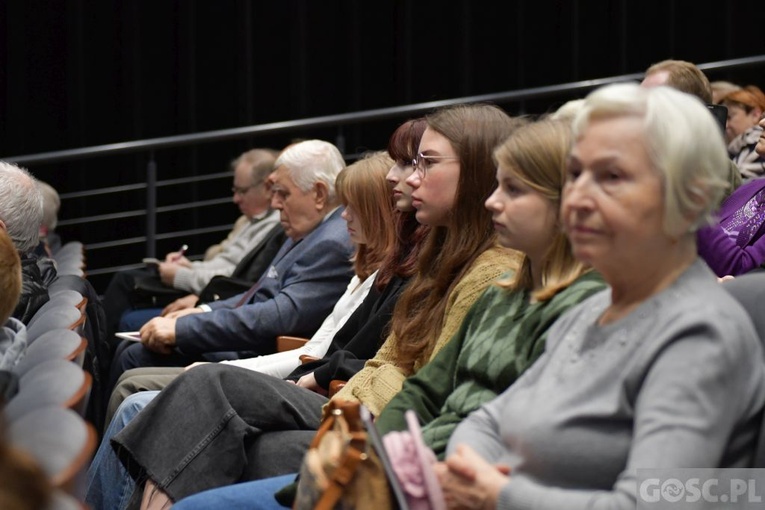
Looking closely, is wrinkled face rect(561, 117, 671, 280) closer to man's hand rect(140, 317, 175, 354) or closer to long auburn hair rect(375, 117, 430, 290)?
long auburn hair rect(375, 117, 430, 290)

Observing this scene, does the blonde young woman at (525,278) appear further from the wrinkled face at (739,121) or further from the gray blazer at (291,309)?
the wrinkled face at (739,121)

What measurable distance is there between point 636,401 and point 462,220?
1.09 m

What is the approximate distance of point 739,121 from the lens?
416 cm

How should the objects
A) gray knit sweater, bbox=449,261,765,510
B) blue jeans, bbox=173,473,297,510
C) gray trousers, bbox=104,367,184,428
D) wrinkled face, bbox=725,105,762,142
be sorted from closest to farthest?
gray knit sweater, bbox=449,261,765,510
blue jeans, bbox=173,473,297,510
gray trousers, bbox=104,367,184,428
wrinkled face, bbox=725,105,762,142

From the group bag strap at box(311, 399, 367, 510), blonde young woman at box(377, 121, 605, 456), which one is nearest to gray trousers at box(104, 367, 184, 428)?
blonde young woman at box(377, 121, 605, 456)

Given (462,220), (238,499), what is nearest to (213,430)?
(238,499)

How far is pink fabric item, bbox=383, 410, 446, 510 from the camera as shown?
164 cm

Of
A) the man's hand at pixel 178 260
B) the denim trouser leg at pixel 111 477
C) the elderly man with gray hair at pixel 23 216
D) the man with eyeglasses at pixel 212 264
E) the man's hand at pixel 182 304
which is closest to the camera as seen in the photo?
the denim trouser leg at pixel 111 477

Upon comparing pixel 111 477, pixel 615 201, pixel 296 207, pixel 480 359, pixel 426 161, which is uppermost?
pixel 615 201

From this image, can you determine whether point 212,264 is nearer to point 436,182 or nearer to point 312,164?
point 312,164

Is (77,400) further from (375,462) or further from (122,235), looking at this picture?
(122,235)

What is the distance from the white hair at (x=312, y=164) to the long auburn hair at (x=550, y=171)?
1.94m

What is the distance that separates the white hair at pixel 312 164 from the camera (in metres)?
3.91

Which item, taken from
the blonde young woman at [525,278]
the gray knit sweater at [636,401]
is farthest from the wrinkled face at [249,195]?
the gray knit sweater at [636,401]
